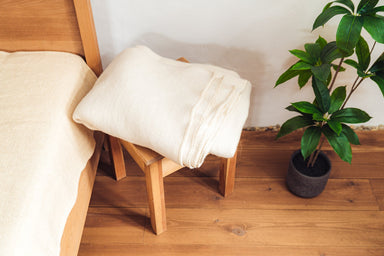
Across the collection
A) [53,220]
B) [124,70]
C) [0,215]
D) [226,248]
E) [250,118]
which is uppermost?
[124,70]

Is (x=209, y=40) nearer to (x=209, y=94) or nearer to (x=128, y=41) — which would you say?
(x=128, y=41)

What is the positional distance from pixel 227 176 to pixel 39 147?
725 millimetres

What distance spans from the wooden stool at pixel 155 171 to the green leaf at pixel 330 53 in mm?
475

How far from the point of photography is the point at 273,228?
145cm

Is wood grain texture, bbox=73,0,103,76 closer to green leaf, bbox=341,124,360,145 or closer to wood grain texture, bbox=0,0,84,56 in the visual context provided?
wood grain texture, bbox=0,0,84,56

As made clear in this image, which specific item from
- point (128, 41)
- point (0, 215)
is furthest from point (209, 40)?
point (0, 215)

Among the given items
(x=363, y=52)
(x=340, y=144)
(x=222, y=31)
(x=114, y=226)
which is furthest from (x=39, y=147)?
(x=363, y=52)

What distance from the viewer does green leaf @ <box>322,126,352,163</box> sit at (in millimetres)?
1225

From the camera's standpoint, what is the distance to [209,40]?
1514 mm

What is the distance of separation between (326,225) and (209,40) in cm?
87

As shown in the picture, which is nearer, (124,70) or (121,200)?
(124,70)

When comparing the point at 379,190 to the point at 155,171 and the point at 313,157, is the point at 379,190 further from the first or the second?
the point at 155,171

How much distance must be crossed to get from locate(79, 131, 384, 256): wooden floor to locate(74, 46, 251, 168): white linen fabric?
0.47 meters

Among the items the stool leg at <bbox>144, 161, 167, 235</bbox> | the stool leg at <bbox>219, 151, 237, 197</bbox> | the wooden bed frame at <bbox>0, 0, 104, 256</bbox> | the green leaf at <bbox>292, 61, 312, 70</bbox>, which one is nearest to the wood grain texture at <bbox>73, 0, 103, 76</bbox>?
the wooden bed frame at <bbox>0, 0, 104, 256</bbox>
